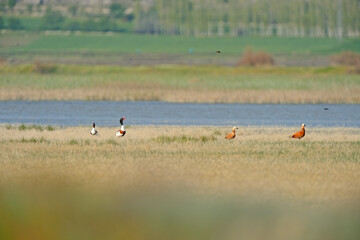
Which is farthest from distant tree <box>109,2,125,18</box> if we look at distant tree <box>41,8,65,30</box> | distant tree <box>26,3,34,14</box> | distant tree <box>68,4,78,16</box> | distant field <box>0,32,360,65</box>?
distant field <box>0,32,360,65</box>

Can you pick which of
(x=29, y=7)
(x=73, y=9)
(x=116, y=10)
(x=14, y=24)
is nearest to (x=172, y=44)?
(x=14, y=24)

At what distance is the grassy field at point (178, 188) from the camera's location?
12.0 metres

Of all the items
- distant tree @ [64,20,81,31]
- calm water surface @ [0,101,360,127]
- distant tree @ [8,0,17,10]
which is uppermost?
distant tree @ [8,0,17,10]

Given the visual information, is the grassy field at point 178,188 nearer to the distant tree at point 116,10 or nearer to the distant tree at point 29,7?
the distant tree at point 29,7

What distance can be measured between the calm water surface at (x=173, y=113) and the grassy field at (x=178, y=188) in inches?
332

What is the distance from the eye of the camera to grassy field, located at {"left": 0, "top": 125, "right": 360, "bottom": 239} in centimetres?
1196

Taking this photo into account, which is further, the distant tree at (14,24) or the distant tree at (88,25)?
the distant tree at (88,25)

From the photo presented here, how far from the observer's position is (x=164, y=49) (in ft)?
404

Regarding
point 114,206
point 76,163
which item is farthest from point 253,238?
point 76,163

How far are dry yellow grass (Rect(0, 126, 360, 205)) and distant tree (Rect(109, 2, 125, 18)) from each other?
13679cm

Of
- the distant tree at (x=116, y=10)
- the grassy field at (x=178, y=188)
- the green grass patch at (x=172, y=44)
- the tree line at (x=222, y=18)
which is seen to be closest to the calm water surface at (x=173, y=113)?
the grassy field at (x=178, y=188)

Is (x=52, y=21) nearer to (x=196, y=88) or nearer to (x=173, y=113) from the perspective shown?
(x=196, y=88)

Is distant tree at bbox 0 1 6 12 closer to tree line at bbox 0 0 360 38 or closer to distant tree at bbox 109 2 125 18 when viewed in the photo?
tree line at bbox 0 0 360 38

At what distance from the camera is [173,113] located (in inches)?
1455
